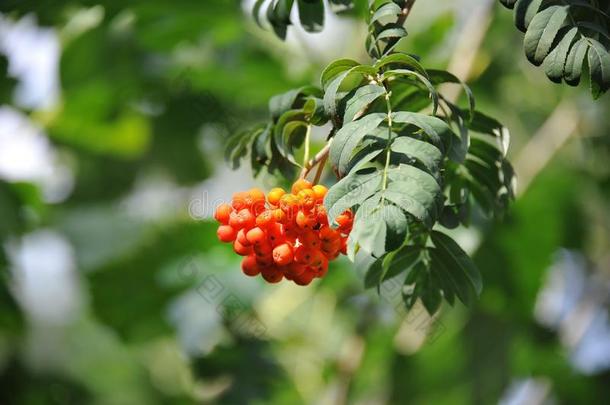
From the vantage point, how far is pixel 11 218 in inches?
145

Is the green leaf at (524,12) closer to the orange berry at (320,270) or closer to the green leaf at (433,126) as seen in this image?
the green leaf at (433,126)

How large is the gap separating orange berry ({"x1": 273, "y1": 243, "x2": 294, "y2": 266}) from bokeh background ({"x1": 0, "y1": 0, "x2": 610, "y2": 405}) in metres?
1.68

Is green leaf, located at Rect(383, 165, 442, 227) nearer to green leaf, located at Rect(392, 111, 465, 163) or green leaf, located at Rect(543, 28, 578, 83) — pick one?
green leaf, located at Rect(392, 111, 465, 163)

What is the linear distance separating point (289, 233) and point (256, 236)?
6 cm

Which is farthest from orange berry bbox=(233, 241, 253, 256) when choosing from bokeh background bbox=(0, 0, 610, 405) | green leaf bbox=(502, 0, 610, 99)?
bokeh background bbox=(0, 0, 610, 405)

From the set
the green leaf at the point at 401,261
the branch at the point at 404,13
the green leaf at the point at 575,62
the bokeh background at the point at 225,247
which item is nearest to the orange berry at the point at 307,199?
the green leaf at the point at 401,261

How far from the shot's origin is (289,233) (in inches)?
60.4

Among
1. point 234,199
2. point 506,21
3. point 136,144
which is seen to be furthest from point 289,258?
point 136,144

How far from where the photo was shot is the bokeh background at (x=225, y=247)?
11.4ft

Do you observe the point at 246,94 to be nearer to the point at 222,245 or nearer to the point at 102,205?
the point at 222,245

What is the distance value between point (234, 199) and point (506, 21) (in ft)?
8.54

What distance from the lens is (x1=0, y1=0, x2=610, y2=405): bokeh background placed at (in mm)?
3465

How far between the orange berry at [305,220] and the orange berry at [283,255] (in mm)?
45

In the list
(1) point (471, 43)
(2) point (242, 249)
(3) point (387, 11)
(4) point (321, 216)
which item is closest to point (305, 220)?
(4) point (321, 216)
